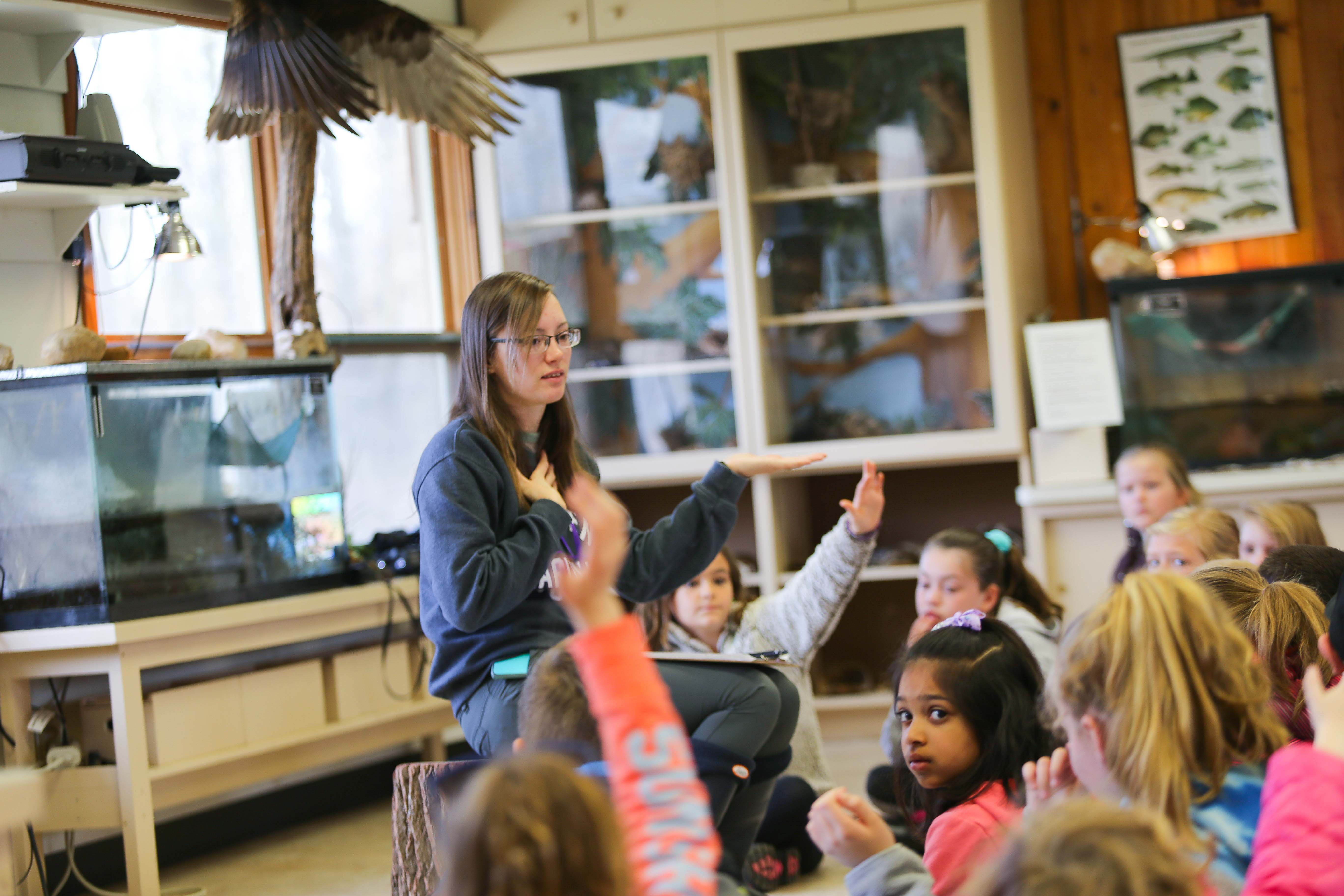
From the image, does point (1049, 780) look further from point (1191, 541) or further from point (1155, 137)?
point (1155, 137)

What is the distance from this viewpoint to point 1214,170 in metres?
4.08

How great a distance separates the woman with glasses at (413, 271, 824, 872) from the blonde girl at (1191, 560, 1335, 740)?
678mm

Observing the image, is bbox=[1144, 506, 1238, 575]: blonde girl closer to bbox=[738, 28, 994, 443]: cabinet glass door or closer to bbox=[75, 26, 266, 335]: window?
bbox=[738, 28, 994, 443]: cabinet glass door

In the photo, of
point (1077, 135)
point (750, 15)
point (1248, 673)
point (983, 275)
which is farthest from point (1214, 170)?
point (1248, 673)

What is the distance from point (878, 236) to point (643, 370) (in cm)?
82

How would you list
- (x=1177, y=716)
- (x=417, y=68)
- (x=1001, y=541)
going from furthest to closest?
(x=417, y=68), (x=1001, y=541), (x=1177, y=716)

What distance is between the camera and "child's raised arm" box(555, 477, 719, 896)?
0.97 m

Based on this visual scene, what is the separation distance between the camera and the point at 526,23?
3.85 metres

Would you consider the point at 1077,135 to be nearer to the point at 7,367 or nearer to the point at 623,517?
the point at 7,367

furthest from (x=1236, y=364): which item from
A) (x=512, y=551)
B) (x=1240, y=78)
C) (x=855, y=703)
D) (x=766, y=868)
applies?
(x=512, y=551)

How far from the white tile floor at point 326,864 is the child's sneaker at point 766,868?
1.1 inches

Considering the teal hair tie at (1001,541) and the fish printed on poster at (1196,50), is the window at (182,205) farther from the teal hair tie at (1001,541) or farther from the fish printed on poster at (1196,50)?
the fish printed on poster at (1196,50)

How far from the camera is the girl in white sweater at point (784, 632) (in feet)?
8.16

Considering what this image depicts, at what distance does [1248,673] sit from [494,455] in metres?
1.17
